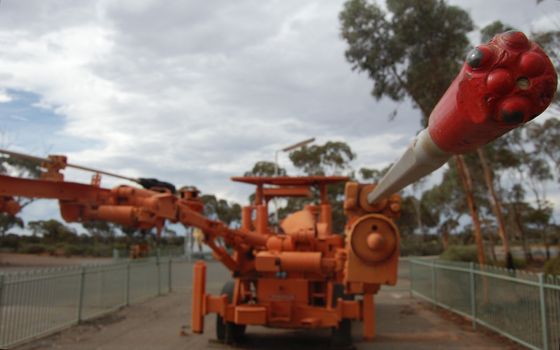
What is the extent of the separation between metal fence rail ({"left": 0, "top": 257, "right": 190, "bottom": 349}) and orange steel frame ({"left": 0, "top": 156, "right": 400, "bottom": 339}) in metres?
3.27

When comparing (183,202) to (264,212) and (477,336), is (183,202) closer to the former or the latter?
(264,212)

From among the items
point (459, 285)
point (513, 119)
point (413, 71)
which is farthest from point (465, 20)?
point (513, 119)

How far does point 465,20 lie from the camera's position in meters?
16.0

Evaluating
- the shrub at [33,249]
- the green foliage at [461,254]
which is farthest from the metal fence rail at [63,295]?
the shrub at [33,249]

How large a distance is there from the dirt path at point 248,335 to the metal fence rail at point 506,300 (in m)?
0.42

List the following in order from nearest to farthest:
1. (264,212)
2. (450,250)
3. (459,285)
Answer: (264,212) < (459,285) < (450,250)

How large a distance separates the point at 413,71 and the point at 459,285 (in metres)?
7.42

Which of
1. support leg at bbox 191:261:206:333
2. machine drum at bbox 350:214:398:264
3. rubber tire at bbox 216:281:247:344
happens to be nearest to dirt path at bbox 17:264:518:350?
rubber tire at bbox 216:281:247:344

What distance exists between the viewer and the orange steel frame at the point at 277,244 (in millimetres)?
6316

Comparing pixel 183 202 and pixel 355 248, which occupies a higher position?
pixel 183 202

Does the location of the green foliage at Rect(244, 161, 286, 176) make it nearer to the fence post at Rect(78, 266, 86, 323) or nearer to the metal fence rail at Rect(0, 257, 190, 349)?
the metal fence rail at Rect(0, 257, 190, 349)

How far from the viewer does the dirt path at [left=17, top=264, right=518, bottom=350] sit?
9.47m

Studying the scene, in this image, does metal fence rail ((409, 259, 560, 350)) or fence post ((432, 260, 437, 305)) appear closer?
metal fence rail ((409, 259, 560, 350))

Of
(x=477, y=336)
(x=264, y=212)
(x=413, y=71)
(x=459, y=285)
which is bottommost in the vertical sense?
(x=477, y=336)
